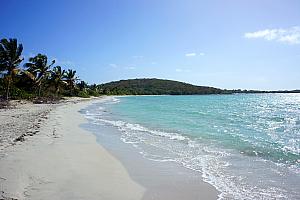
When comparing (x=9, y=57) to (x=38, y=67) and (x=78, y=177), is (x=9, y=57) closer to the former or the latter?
(x=38, y=67)

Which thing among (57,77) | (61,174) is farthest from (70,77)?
(61,174)

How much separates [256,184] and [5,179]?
6371 mm

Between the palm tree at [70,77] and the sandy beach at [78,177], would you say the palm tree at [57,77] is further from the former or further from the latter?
the sandy beach at [78,177]

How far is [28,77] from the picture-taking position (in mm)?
52906

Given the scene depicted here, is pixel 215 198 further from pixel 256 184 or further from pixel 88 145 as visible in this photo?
pixel 88 145

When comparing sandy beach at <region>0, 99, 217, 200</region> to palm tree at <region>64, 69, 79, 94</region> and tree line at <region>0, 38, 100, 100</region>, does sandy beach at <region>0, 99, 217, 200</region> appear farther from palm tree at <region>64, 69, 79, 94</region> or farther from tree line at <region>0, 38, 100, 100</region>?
palm tree at <region>64, 69, 79, 94</region>

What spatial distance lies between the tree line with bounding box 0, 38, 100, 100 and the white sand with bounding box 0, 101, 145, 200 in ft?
104

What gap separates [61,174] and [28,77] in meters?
49.0

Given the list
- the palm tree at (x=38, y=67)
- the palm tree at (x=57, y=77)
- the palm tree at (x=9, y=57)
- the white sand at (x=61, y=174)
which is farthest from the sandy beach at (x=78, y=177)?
the palm tree at (x=57, y=77)

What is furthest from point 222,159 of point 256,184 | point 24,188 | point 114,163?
point 24,188

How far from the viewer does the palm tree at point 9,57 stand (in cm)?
3959

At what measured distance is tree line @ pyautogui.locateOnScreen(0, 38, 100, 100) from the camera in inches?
1572

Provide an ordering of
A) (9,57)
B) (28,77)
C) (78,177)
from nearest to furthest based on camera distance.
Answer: (78,177), (9,57), (28,77)

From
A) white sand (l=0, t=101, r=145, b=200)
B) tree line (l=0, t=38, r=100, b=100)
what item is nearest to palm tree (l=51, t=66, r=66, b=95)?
tree line (l=0, t=38, r=100, b=100)
